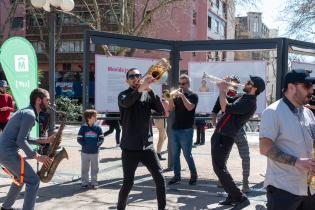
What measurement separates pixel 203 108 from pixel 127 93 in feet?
12.6

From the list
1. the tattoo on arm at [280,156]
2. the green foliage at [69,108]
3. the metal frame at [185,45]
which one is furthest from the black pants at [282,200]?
the green foliage at [69,108]

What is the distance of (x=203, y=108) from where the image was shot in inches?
382

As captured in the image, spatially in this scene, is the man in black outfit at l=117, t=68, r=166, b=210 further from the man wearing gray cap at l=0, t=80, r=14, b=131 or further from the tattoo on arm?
the man wearing gray cap at l=0, t=80, r=14, b=131

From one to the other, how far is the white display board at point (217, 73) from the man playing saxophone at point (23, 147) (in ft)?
14.1

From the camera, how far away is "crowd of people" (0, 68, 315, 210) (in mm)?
4000

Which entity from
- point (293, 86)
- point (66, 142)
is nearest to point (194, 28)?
point (66, 142)

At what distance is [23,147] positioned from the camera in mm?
5652

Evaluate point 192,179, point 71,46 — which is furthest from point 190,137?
point 71,46

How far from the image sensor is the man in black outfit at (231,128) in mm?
6926

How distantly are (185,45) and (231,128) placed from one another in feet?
9.64

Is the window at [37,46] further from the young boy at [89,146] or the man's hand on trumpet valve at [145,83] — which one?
the man's hand on trumpet valve at [145,83]

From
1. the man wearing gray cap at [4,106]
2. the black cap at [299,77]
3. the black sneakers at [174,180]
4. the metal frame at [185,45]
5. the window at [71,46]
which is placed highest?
the window at [71,46]

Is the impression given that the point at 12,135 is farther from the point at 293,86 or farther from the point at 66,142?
the point at 66,142

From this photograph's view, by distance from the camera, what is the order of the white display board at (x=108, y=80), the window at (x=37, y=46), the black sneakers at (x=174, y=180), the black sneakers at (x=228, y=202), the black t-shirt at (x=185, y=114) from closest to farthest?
the black sneakers at (x=228, y=202), the black t-shirt at (x=185, y=114), the black sneakers at (x=174, y=180), the white display board at (x=108, y=80), the window at (x=37, y=46)
